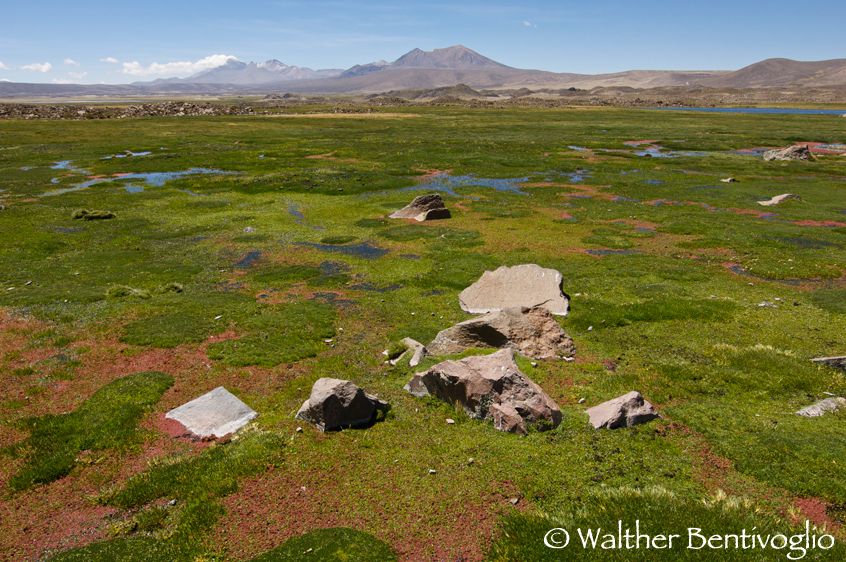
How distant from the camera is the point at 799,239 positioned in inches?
1567

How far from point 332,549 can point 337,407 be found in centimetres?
543

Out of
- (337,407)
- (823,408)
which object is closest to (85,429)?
(337,407)

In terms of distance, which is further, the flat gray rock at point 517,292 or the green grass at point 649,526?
the flat gray rock at point 517,292

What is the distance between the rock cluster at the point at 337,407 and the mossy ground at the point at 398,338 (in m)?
0.53

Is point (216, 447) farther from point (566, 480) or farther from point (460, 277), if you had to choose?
point (460, 277)

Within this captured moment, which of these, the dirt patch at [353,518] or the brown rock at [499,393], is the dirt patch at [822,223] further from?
the dirt patch at [353,518]

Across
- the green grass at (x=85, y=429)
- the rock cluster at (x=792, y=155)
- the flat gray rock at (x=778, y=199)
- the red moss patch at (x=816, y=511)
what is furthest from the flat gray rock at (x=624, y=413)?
the rock cluster at (x=792, y=155)

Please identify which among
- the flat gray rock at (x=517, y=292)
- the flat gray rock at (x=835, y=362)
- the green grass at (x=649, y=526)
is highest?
the flat gray rock at (x=517, y=292)

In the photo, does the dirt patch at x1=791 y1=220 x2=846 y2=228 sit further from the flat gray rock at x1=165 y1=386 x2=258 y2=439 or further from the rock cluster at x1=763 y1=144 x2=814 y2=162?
the flat gray rock at x1=165 y1=386 x2=258 y2=439

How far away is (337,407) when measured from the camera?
1686cm

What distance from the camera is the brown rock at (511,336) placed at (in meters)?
21.6

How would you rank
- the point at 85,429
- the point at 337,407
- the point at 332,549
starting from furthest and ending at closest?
1. the point at 85,429
2. the point at 337,407
3. the point at 332,549

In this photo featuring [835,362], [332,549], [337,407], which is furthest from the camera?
[835,362]

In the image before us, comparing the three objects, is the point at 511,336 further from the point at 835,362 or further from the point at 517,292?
the point at 835,362
